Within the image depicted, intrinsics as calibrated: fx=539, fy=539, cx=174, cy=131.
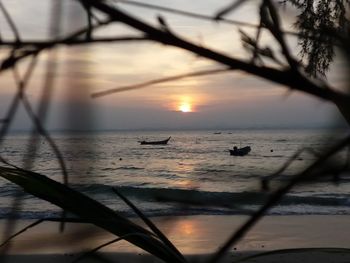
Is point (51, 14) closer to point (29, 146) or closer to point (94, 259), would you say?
point (29, 146)

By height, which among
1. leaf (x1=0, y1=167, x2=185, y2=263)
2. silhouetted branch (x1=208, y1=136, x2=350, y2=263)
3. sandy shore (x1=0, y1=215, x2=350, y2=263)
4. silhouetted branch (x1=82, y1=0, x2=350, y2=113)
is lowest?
sandy shore (x1=0, y1=215, x2=350, y2=263)

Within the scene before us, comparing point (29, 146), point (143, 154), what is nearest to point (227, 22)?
point (29, 146)

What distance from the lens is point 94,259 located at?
0.61 m

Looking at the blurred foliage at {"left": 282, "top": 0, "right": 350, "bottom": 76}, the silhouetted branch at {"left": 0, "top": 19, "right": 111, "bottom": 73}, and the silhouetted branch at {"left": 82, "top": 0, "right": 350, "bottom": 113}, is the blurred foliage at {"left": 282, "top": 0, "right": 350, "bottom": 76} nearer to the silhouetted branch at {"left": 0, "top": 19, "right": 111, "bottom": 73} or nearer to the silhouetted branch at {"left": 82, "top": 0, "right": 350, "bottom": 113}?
the silhouetted branch at {"left": 82, "top": 0, "right": 350, "bottom": 113}

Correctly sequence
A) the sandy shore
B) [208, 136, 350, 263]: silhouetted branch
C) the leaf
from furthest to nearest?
the sandy shore
the leaf
[208, 136, 350, 263]: silhouetted branch

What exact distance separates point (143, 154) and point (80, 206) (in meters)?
45.4

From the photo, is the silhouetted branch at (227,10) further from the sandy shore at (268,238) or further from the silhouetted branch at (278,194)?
the sandy shore at (268,238)

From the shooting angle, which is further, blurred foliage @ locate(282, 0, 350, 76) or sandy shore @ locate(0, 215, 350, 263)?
sandy shore @ locate(0, 215, 350, 263)

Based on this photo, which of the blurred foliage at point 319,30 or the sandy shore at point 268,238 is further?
the sandy shore at point 268,238

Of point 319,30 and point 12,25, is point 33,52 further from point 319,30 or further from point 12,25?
point 319,30

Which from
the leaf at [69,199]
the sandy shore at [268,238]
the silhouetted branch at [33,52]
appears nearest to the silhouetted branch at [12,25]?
the silhouetted branch at [33,52]

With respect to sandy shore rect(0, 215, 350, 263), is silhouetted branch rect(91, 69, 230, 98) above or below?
above

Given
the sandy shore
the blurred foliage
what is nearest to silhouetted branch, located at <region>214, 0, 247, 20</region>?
the blurred foliage

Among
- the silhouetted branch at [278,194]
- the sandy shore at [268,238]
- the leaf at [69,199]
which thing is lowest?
the sandy shore at [268,238]
